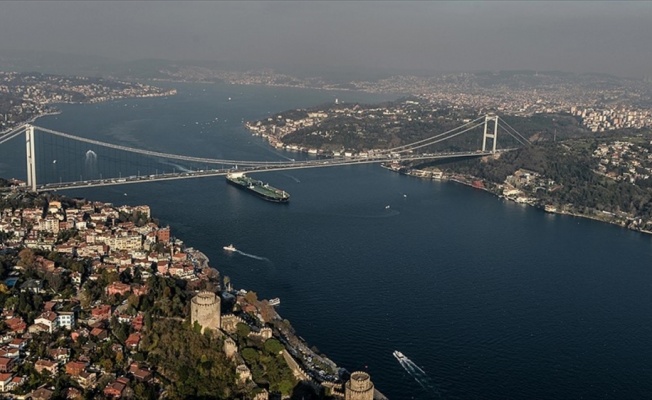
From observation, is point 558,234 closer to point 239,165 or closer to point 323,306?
point 323,306

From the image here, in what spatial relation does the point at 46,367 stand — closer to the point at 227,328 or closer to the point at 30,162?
the point at 227,328

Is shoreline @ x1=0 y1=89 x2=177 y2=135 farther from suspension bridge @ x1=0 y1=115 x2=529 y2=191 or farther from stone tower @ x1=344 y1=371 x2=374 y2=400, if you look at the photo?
stone tower @ x1=344 y1=371 x2=374 y2=400

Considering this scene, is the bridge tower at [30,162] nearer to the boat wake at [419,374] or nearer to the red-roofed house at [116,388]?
the red-roofed house at [116,388]

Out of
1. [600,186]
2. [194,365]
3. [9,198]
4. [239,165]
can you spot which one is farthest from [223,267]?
[600,186]

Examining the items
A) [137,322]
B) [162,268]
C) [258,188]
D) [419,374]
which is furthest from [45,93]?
[419,374]

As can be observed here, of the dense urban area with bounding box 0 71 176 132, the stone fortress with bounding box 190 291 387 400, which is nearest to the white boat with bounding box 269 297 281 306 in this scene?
the stone fortress with bounding box 190 291 387 400

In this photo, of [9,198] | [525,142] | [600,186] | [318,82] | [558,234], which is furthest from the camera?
[318,82]

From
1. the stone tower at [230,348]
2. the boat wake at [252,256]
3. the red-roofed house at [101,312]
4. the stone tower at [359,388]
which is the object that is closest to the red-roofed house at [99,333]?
the red-roofed house at [101,312]
